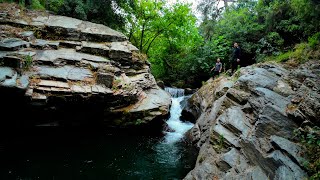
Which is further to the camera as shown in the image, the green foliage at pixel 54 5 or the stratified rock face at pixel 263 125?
the green foliage at pixel 54 5

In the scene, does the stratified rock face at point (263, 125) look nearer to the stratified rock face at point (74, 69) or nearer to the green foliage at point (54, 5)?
the stratified rock face at point (74, 69)

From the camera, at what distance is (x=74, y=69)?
1183 centimetres

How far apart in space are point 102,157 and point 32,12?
10355mm

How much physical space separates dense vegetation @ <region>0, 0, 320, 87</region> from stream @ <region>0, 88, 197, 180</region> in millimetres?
7571

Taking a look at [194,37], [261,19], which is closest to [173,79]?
[194,37]

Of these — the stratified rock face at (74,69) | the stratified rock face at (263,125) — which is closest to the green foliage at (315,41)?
the stratified rock face at (263,125)

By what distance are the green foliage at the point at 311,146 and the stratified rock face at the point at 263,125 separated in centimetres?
16

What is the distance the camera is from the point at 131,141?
1176cm

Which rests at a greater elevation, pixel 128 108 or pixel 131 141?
pixel 128 108

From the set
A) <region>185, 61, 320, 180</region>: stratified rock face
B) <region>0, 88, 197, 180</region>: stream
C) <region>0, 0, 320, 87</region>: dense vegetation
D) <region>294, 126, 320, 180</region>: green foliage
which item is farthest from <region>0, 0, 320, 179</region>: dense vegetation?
<region>0, 88, 197, 180</region>: stream

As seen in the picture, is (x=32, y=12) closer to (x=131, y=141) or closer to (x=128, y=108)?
(x=128, y=108)

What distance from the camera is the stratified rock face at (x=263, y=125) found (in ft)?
20.4

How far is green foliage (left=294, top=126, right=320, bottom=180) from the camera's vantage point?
5555 millimetres

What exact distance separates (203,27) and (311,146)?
1740 cm
